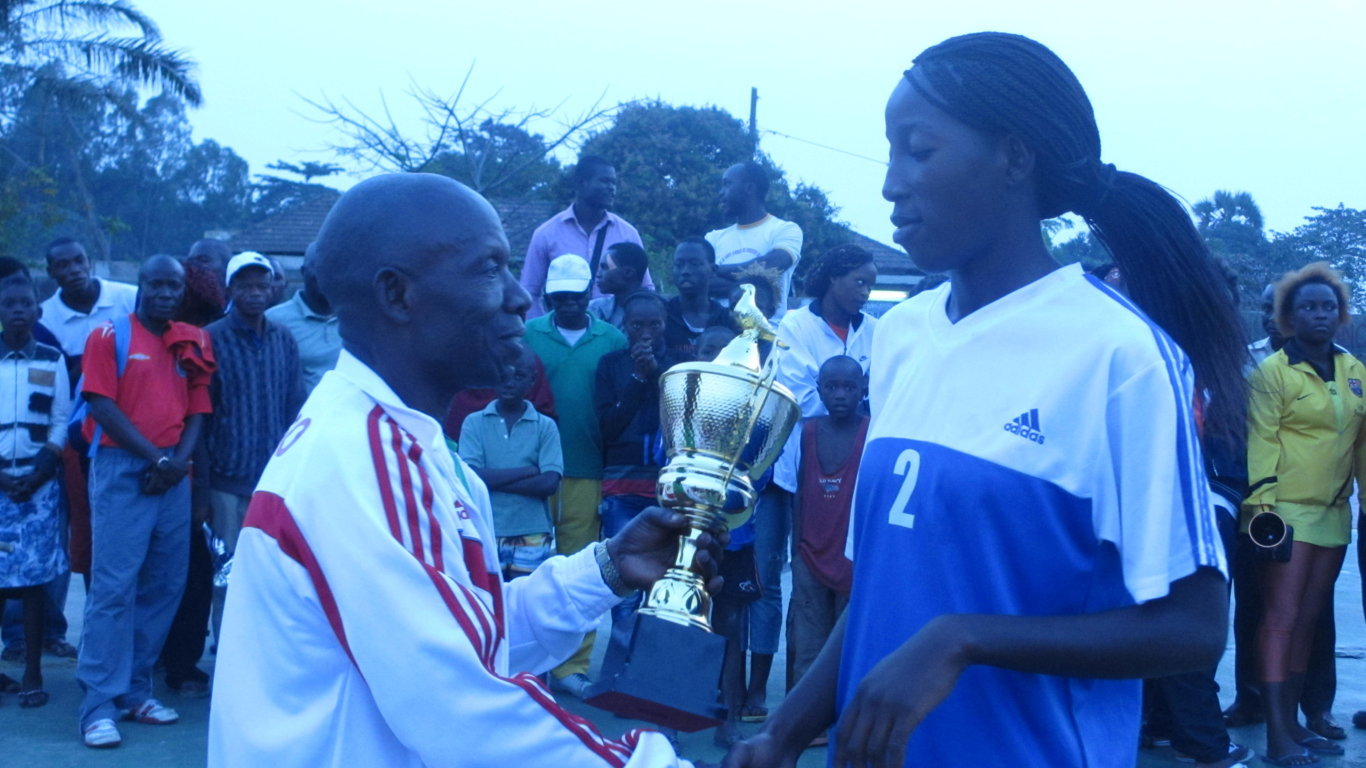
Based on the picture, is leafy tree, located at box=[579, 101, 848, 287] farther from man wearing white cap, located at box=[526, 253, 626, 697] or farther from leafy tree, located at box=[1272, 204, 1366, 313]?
man wearing white cap, located at box=[526, 253, 626, 697]

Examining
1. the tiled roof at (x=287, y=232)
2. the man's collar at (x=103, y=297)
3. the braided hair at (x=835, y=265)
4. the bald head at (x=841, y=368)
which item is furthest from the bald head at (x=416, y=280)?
the tiled roof at (x=287, y=232)

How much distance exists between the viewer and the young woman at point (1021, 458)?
1.76 m

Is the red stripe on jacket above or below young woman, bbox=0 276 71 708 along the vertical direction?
above

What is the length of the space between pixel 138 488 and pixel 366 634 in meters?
4.71

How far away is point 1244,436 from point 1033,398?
1.85 ft

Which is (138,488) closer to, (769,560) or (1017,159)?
(769,560)

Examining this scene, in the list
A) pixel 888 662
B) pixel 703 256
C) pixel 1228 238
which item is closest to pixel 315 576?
pixel 888 662

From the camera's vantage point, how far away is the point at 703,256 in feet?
23.4

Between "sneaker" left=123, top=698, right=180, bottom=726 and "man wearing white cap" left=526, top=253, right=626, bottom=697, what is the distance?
71.4 inches

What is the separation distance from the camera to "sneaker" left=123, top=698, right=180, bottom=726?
6098mm

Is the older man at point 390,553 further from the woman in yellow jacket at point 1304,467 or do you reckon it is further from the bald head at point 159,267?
the woman in yellow jacket at point 1304,467

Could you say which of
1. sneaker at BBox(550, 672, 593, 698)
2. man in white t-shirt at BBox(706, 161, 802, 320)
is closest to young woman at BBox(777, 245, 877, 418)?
man in white t-shirt at BBox(706, 161, 802, 320)

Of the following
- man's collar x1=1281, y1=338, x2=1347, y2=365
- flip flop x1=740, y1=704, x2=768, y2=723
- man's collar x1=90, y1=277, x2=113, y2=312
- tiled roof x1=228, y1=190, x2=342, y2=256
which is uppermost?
man's collar x1=1281, y1=338, x2=1347, y2=365

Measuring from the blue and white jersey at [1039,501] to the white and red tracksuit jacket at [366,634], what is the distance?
46cm
